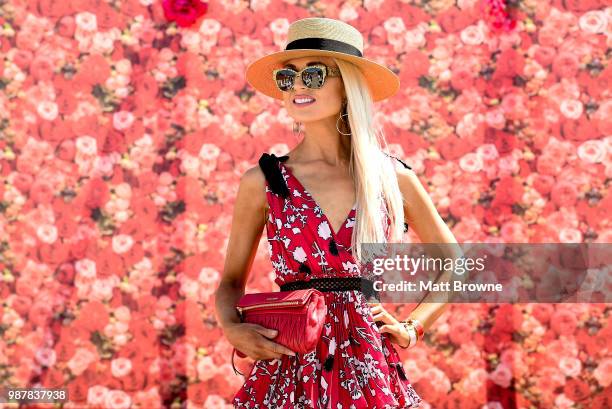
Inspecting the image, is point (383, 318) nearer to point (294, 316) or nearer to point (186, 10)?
point (294, 316)

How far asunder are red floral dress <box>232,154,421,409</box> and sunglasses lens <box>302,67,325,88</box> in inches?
10.2

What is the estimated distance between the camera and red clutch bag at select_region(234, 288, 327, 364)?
6.34 feet

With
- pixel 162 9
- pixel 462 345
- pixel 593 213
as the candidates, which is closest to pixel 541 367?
pixel 462 345

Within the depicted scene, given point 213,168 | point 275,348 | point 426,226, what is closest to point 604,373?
point 213,168

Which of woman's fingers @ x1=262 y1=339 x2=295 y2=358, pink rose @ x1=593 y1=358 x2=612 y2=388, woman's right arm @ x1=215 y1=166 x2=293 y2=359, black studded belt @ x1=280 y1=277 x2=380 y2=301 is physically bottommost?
woman's fingers @ x1=262 y1=339 x2=295 y2=358

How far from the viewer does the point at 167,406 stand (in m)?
4.63

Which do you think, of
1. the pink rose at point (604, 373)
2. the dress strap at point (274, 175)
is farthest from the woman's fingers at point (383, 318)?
the pink rose at point (604, 373)

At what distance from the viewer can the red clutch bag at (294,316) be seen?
6.34 ft

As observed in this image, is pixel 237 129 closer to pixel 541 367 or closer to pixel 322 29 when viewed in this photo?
pixel 541 367

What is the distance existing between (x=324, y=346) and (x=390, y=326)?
18 cm

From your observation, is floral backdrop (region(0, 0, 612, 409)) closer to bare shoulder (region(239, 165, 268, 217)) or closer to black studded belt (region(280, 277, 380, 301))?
bare shoulder (region(239, 165, 268, 217))

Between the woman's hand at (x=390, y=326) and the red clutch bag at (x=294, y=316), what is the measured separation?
185 millimetres

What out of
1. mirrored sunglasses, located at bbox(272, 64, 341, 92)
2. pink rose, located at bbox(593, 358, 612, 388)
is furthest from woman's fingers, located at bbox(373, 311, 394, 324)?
pink rose, located at bbox(593, 358, 612, 388)

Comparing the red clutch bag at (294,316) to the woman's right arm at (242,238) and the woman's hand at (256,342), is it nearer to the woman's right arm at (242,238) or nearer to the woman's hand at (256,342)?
the woman's hand at (256,342)
